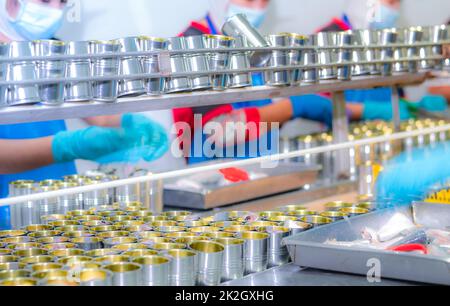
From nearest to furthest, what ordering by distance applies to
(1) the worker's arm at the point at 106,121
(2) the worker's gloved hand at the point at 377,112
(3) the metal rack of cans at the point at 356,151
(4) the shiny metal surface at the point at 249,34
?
(4) the shiny metal surface at the point at 249,34
(3) the metal rack of cans at the point at 356,151
(1) the worker's arm at the point at 106,121
(2) the worker's gloved hand at the point at 377,112

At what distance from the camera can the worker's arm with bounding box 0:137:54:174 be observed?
126 inches

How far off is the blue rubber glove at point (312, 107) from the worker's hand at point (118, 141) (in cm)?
168

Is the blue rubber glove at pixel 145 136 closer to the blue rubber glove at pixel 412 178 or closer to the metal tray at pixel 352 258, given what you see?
the blue rubber glove at pixel 412 178

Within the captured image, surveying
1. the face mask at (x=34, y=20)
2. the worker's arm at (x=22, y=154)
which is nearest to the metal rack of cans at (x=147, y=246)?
the worker's arm at (x=22, y=154)

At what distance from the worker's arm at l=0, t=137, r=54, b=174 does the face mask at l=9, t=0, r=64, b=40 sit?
0.47 meters

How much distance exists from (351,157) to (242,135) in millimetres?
696

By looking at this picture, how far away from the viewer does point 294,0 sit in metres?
5.50

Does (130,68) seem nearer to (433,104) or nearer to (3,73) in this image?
(3,73)

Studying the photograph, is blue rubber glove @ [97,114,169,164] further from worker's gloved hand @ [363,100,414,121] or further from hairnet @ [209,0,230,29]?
worker's gloved hand @ [363,100,414,121]

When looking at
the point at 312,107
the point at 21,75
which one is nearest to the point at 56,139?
the point at 21,75

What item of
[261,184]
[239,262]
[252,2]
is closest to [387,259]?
[239,262]

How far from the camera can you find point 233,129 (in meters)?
3.94

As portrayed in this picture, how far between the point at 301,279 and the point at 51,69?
2.72 feet

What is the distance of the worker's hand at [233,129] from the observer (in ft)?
12.9
